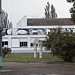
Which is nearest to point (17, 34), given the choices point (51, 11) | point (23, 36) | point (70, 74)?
point (23, 36)

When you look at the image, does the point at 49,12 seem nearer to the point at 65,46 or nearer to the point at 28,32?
the point at 28,32

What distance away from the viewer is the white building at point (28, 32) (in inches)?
3540

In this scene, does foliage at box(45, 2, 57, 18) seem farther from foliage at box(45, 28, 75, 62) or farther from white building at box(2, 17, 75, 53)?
foliage at box(45, 28, 75, 62)

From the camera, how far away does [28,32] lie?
102375 millimetres

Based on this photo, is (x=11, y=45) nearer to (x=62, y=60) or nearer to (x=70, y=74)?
(x=62, y=60)

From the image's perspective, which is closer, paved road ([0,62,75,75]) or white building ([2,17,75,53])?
paved road ([0,62,75,75])

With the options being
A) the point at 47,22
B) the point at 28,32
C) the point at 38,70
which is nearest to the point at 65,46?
the point at 38,70

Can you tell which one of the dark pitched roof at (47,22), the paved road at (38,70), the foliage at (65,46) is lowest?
the paved road at (38,70)

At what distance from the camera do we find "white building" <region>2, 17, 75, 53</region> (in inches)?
3540

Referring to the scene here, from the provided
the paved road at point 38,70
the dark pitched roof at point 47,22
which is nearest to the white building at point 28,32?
the dark pitched roof at point 47,22

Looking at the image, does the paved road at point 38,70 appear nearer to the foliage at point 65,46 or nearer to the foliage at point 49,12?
the foliage at point 65,46

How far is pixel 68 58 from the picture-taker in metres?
39.3

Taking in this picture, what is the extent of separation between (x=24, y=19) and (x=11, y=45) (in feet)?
79.4

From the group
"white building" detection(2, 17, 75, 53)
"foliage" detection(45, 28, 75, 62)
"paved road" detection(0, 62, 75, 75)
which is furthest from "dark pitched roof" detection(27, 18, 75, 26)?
"paved road" detection(0, 62, 75, 75)
